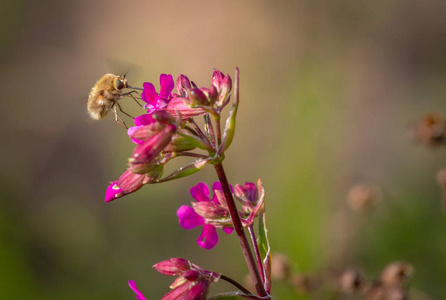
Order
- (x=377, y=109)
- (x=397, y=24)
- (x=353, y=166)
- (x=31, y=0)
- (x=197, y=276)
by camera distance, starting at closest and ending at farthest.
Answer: (x=197, y=276) → (x=353, y=166) → (x=377, y=109) → (x=397, y=24) → (x=31, y=0)

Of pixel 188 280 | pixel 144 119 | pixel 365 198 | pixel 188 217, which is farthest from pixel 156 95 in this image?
pixel 365 198

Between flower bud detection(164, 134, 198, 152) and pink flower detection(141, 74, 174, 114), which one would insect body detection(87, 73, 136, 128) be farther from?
flower bud detection(164, 134, 198, 152)

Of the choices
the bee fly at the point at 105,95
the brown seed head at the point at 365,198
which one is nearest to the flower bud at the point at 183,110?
the bee fly at the point at 105,95

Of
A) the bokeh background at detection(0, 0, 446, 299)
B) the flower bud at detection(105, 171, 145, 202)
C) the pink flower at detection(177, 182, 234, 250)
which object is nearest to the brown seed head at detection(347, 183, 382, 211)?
the bokeh background at detection(0, 0, 446, 299)

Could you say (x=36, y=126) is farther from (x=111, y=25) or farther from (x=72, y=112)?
(x=111, y=25)

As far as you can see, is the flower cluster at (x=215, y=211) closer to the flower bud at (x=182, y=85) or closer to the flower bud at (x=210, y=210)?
the flower bud at (x=210, y=210)

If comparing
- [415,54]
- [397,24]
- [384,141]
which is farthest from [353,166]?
[397,24]
